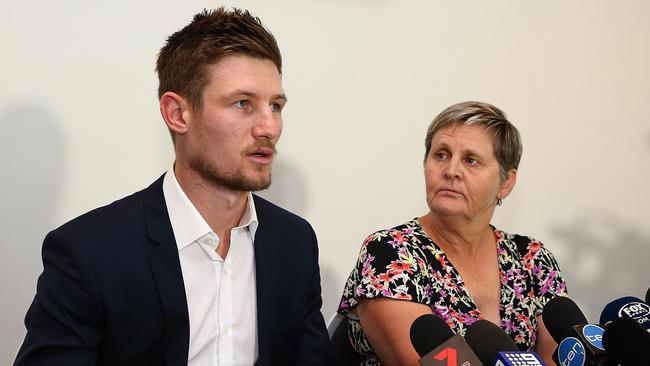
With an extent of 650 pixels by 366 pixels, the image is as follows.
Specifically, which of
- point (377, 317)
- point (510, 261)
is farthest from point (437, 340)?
point (510, 261)

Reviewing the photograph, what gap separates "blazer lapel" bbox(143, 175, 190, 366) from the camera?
4.64 ft

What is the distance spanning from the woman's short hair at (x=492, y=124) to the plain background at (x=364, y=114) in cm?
47

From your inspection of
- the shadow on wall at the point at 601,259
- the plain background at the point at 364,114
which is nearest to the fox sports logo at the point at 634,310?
the plain background at the point at 364,114

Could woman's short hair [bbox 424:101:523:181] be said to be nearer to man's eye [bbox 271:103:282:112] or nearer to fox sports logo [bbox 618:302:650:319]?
man's eye [bbox 271:103:282:112]

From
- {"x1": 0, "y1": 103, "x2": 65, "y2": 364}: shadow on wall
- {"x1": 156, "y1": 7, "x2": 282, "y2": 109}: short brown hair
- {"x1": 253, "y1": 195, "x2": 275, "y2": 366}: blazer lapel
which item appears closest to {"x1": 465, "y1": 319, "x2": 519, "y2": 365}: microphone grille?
{"x1": 253, "y1": 195, "x2": 275, "y2": 366}: blazer lapel

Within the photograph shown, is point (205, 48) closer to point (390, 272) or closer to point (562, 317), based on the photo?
point (390, 272)

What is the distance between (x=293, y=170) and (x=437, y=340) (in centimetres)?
122

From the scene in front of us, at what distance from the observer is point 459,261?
6.42ft

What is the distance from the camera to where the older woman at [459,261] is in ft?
5.86

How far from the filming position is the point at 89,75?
6.64 ft

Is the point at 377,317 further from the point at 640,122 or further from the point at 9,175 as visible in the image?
the point at 640,122

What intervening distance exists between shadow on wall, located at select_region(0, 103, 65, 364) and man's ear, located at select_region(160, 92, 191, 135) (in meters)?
0.59

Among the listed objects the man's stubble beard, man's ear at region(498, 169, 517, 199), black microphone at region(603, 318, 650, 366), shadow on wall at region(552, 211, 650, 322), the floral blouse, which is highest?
the man's stubble beard

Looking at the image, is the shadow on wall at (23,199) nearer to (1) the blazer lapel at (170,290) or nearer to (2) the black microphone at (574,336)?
(1) the blazer lapel at (170,290)
